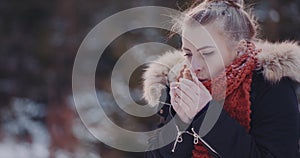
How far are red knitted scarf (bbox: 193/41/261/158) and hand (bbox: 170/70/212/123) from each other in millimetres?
74

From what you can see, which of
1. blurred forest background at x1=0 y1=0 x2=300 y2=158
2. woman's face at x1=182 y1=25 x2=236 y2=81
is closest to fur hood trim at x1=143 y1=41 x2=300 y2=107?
woman's face at x1=182 y1=25 x2=236 y2=81

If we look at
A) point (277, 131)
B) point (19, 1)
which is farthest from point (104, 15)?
point (277, 131)

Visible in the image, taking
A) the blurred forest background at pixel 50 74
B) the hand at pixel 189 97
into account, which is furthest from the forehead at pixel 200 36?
A: the blurred forest background at pixel 50 74

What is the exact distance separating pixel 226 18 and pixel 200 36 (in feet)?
0.35

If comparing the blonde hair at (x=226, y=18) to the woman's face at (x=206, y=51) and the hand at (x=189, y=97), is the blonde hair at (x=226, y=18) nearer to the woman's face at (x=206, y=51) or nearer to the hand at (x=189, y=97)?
the woman's face at (x=206, y=51)

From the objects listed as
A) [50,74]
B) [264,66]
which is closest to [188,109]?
[264,66]

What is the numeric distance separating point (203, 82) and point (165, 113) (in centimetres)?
19

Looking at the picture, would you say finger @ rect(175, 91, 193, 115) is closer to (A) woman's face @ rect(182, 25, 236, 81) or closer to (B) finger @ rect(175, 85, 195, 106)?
(B) finger @ rect(175, 85, 195, 106)

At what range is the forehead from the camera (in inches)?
67.2

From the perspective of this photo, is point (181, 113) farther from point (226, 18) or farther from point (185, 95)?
point (226, 18)

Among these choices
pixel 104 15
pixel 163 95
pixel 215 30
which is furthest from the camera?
pixel 104 15

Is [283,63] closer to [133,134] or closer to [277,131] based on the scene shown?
[277,131]

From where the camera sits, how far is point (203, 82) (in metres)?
1.71

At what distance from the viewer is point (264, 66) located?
5.68 ft
